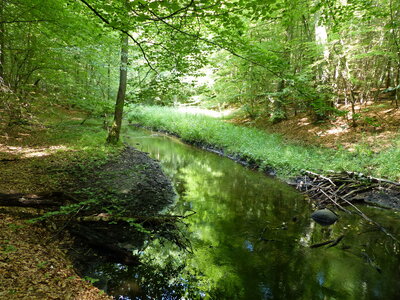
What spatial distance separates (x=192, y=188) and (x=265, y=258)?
4117 mm

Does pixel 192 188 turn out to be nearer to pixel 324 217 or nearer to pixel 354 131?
pixel 324 217

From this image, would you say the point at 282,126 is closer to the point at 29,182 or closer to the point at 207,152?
the point at 207,152

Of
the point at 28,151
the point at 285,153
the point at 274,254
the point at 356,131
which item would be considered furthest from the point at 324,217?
the point at 28,151

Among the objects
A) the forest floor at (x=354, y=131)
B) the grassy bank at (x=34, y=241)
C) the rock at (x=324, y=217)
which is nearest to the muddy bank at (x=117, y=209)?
the grassy bank at (x=34, y=241)

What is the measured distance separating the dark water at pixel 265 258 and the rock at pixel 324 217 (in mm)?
171

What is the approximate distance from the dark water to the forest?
27mm

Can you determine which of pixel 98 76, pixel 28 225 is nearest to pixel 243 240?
pixel 28 225

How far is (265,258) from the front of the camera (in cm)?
457

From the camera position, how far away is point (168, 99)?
25.3ft

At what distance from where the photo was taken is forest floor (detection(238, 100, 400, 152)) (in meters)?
9.59

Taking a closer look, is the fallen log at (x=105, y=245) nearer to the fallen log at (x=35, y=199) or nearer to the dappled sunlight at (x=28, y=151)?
the fallen log at (x=35, y=199)

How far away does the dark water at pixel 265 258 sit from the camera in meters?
3.76

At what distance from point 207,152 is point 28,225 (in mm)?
10788

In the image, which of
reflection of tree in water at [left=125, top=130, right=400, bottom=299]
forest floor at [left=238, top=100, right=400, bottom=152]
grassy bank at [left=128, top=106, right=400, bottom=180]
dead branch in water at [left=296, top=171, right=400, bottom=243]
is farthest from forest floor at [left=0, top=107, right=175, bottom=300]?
forest floor at [left=238, top=100, right=400, bottom=152]
